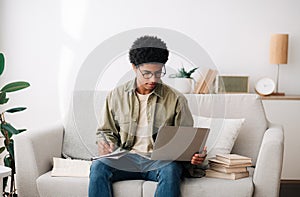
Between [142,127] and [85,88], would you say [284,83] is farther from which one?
[85,88]

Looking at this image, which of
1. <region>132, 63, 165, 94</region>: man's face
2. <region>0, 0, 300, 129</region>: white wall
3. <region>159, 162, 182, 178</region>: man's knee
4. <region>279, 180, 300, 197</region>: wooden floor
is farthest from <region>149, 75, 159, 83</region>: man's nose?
<region>279, 180, 300, 197</region>: wooden floor

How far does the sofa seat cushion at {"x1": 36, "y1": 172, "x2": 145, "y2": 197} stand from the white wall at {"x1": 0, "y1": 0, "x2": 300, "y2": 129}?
1.52m

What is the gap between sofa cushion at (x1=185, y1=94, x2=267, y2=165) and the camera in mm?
3438

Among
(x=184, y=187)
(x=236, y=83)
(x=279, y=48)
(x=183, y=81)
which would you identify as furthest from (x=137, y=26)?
(x=184, y=187)

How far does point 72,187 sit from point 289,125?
6.21 ft

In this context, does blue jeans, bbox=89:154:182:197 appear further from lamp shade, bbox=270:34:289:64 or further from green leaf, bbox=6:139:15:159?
lamp shade, bbox=270:34:289:64

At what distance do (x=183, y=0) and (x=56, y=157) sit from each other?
174 cm

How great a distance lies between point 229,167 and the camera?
3049 mm

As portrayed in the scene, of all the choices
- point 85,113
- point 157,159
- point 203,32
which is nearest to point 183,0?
point 203,32

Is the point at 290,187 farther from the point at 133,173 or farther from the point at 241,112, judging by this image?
the point at 133,173

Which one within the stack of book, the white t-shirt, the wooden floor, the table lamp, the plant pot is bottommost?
the wooden floor

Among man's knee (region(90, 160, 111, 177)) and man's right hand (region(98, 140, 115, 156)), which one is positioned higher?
man's right hand (region(98, 140, 115, 156))

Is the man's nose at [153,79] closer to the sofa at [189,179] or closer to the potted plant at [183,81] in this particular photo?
the sofa at [189,179]

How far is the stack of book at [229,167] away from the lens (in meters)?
3.05
